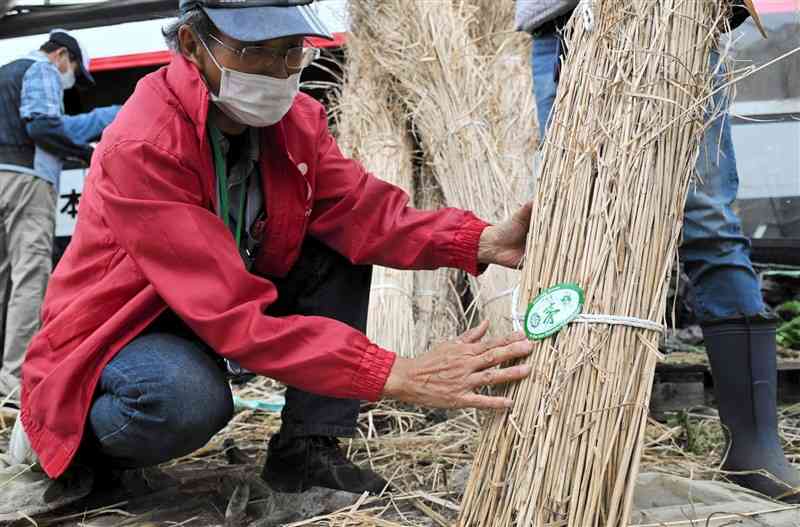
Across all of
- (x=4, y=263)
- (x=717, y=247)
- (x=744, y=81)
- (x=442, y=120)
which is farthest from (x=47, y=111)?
(x=717, y=247)

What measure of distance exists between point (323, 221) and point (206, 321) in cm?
52

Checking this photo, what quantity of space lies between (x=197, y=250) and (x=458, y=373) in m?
0.51

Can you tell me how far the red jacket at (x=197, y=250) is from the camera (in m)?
1.49

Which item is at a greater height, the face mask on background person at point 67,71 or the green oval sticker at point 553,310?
the face mask on background person at point 67,71

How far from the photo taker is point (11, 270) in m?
3.89

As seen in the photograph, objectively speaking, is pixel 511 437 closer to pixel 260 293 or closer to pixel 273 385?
pixel 260 293

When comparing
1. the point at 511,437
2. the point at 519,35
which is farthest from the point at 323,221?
the point at 519,35

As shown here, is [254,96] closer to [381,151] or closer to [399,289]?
[399,289]

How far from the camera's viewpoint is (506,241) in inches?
68.5

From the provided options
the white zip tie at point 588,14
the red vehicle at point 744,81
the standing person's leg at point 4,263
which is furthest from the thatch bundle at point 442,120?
the standing person's leg at point 4,263

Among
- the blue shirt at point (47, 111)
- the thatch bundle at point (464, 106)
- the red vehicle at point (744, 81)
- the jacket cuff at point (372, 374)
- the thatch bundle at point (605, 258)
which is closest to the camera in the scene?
the thatch bundle at point (605, 258)

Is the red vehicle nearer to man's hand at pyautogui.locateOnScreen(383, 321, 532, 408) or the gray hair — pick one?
the gray hair

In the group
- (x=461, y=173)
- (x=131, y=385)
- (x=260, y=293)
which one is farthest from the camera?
(x=461, y=173)

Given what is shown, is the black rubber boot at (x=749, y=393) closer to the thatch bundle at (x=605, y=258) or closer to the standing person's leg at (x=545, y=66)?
the thatch bundle at (x=605, y=258)
